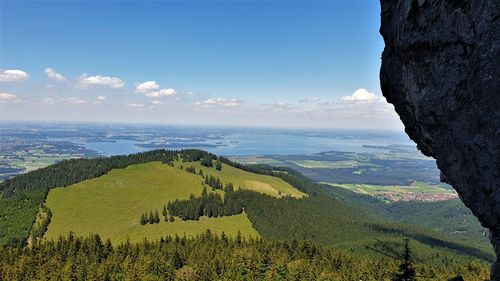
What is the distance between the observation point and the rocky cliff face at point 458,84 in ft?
54.6

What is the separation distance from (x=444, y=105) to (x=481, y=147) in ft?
11.1

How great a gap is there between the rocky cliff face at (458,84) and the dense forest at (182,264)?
326 feet

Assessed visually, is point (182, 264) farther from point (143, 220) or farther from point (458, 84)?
point (458, 84)

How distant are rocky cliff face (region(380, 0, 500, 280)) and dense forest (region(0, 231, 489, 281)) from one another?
9931cm

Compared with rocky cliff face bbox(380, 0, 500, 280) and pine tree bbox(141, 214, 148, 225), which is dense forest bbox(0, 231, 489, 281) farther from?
rocky cliff face bbox(380, 0, 500, 280)

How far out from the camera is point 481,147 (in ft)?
57.0

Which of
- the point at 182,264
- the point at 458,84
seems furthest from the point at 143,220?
the point at 458,84

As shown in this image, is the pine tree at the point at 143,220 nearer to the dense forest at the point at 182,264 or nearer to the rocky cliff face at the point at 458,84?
the dense forest at the point at 182,264

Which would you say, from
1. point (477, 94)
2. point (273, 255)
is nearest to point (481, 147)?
point (477, 94)

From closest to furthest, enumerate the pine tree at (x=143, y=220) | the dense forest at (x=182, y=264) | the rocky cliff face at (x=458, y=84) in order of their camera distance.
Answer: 1. the rocky cliff face at (x=458, y=84)
2. the dense forest at (x=182, y=264)
3. the pine tree at (x=143, y=220)

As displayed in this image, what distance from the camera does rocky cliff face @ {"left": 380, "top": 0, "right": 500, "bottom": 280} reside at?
16.7 metres

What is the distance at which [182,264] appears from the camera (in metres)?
133

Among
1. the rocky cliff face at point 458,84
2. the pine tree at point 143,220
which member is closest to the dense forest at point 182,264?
the pine tree at point 143,220

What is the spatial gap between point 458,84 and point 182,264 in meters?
127
